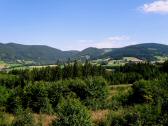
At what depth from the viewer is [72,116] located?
49.0m

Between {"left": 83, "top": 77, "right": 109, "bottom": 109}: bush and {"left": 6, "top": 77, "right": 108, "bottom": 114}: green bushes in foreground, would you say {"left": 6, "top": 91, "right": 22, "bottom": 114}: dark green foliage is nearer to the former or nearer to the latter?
{"left": 6, "top": 77, "right": 108, "bottom": 114}: green bushes in foreground

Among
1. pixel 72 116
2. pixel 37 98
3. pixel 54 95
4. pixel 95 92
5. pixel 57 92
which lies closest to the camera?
pixel 72 116

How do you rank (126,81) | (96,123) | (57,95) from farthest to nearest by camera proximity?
(126,81) → (57,95) → (96,123)

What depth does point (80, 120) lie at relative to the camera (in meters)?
48.7

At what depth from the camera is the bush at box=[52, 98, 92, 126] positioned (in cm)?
4853

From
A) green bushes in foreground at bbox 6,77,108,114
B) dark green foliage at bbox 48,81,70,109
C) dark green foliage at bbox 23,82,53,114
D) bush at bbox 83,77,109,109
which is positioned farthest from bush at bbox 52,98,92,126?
dark green foliage at bbox 48,81,70,109

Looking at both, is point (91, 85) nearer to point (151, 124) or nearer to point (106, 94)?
point (106, 94)

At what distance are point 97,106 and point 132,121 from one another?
1585 inches

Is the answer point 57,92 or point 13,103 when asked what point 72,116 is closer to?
point 13,103

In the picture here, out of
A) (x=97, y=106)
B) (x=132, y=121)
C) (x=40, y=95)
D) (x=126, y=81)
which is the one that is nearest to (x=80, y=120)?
(x=132, y=121)

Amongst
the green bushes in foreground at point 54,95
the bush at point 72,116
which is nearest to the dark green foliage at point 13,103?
the green bushes in foreground at point 54,95

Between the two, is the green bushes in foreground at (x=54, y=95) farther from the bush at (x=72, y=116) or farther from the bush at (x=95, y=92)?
the bush at (x=72, y=116)

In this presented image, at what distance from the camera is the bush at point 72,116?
48531 mm

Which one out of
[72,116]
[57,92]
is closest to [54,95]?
[57,92]
